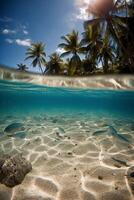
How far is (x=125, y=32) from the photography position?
57.7 ft

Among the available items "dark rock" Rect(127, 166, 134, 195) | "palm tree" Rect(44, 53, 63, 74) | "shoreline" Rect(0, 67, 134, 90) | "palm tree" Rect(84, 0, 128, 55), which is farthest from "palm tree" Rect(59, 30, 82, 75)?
"dark rock" Rect(127, 166, 134, 195)

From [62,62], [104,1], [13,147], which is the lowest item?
[13,147]

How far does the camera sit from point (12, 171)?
570 cm

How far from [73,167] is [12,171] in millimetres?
2398

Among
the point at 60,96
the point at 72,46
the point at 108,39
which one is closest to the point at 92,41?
the point at 108,39

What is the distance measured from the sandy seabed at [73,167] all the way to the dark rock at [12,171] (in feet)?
0.53

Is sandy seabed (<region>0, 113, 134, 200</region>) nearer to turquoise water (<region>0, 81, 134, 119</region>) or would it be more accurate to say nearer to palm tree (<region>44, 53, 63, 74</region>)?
turquoise water (<region>0, 81, 134, 119</region>)

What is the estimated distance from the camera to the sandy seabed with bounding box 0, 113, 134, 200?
17.3 ft

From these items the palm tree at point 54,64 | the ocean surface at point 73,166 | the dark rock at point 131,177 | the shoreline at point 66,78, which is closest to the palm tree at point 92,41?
the shoreline at point 66,78

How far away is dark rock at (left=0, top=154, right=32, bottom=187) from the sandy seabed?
0.53ft

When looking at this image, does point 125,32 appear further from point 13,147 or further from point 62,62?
point 62,62

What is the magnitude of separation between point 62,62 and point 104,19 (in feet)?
64.8

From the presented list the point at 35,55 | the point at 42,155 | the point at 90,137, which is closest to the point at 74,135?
the point at 90,137

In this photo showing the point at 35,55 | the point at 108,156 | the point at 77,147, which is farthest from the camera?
the point at 35,55
